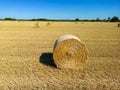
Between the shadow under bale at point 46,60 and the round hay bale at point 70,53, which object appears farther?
the shadow under bale at point 46,60

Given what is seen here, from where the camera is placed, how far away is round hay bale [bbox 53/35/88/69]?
811 cm

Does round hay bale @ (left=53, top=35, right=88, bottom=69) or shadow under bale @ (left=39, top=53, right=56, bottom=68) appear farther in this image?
shadow under bale @ (left=39, top=53, right=56, bottom=68)

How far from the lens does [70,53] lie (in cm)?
823

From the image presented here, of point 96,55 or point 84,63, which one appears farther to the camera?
point 96,55

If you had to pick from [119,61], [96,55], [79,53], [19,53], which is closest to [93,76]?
[79,53]

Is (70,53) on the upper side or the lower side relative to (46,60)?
upper

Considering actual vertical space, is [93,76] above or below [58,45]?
below

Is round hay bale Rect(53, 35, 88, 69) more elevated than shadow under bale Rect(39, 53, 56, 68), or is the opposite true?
round hay bale Rect(53, 35, 88, 69)

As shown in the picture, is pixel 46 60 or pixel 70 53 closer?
pixel 70 53

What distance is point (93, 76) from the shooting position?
23.5 feet

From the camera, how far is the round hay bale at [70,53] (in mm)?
8109

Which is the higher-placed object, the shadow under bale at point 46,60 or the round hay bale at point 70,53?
the round hay bale at point 70,53

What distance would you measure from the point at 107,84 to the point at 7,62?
13.2 feet

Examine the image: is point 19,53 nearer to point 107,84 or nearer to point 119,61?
point 119,61
